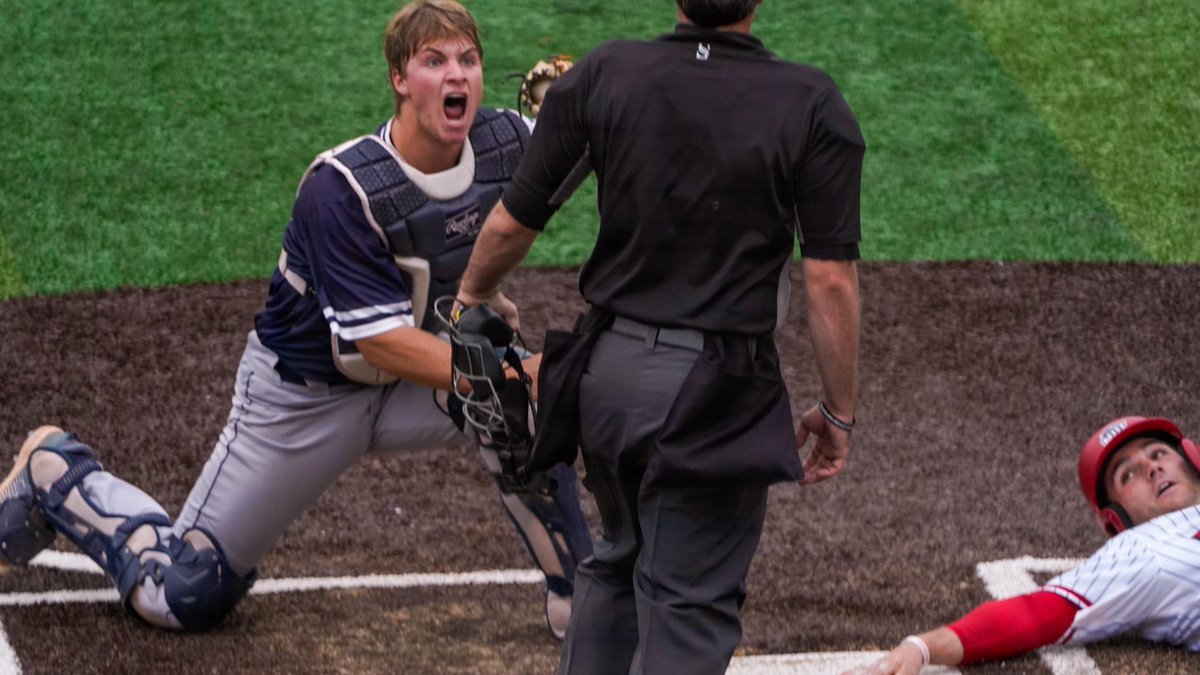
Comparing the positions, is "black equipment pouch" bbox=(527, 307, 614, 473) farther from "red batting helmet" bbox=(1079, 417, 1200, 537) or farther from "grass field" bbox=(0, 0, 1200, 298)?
"grass field" bbox=(0, 0, 1200, 298)

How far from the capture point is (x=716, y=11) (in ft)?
9.76

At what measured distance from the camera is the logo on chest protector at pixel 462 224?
3990 millimetres

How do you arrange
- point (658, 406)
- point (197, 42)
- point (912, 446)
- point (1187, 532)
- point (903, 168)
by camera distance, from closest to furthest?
point (658, 406) → point (1187, 532) → point (912, 446) → point (903, 168) → point (197, 42)

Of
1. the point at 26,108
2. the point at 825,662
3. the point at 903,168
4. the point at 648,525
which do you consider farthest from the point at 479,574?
the point at 26,108

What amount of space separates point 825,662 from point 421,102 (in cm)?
167

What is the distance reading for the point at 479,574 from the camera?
462 cm

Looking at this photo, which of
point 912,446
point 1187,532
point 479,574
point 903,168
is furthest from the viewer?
point 903,168

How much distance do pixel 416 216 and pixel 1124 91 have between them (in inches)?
210

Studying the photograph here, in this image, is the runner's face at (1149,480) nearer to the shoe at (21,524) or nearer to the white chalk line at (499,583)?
the white chalk line at (499,583)

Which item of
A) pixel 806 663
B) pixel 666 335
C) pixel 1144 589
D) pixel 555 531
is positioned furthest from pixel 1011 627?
pixel 666 335

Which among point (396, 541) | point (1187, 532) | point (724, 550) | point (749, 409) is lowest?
point (396, 541)

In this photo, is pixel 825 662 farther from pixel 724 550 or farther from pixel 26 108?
pixel 26 108

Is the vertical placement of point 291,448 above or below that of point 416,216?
below

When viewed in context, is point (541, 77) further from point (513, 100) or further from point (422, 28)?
point (513, 100)
